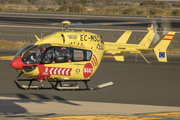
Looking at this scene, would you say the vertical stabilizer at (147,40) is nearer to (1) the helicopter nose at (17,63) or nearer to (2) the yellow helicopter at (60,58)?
(2) the yellow helicopter at (60,58)

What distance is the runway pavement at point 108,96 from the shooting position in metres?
18.1

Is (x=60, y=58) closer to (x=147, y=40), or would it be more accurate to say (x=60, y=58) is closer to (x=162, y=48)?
(x=147, y=40)

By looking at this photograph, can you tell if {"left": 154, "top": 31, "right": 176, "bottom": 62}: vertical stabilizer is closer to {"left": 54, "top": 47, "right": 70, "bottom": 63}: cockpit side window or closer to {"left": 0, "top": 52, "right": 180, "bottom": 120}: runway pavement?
{"left": 0, "top": 52, "right": 180, "bottom": 120}: runway pavement

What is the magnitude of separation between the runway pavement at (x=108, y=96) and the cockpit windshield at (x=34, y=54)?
310cm

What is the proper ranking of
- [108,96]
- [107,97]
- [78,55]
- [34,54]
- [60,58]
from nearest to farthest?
[34,54] < [60,58] < [78,55] < [107,97] < [108,96]

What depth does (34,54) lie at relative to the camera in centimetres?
1598

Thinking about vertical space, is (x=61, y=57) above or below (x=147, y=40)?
below

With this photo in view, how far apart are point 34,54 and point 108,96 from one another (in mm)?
7830

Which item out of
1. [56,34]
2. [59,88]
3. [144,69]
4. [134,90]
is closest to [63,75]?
[59,88]

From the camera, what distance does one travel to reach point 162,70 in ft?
102

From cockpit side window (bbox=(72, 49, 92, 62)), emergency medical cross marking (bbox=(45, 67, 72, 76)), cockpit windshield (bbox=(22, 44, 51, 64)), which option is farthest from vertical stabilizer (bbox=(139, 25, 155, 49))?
cockpit windshield (bbox=(22, 44, 51, 64))

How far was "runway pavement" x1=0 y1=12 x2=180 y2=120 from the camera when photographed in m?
18.1

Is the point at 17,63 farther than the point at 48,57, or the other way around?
the point at 48,57

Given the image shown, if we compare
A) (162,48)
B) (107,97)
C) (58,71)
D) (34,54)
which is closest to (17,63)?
(34,54)
